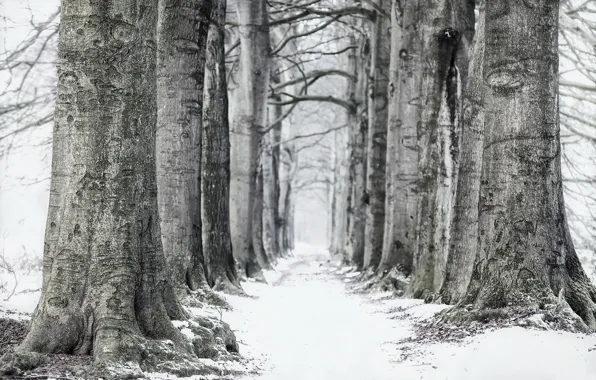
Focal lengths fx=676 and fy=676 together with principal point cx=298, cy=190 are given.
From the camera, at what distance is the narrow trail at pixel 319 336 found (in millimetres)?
5582

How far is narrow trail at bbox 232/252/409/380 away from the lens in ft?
18.3

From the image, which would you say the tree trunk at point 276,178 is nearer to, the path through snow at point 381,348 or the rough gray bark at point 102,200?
the path through snow at point 381,348

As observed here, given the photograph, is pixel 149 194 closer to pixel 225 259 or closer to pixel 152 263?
pixel 152 263

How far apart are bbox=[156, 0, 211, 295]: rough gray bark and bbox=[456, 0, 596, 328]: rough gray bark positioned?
3.79m

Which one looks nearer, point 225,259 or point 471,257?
point 471,257

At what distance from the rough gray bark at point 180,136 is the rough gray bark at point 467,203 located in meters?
3.17

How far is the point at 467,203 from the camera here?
326 inches

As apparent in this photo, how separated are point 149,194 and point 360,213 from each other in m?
15.3

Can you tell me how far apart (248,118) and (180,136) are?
275 inches

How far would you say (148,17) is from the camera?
495 cm

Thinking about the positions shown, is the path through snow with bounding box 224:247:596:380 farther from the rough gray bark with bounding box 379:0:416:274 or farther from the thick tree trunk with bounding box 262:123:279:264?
the thick tree trunk with bounding box 262:123:279:264

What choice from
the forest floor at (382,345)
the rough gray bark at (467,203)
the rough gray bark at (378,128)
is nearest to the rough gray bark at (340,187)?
the rough gray bark at (378,128)

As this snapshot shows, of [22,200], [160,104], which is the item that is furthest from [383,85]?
[22,200]

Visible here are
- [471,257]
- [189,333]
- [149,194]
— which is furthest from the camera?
[471,257]
